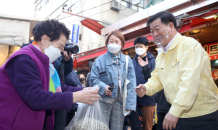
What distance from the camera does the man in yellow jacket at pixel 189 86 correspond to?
1.28 metres

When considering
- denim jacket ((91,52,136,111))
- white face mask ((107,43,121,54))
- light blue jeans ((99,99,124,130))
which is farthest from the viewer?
white face mask ((107,43,121,54))

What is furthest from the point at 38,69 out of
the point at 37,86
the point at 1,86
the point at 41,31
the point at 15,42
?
the point at 15,42

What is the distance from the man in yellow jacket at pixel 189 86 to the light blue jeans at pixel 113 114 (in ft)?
2.78

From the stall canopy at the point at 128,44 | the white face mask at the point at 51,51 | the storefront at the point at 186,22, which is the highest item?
the storefront at the point at 186,22

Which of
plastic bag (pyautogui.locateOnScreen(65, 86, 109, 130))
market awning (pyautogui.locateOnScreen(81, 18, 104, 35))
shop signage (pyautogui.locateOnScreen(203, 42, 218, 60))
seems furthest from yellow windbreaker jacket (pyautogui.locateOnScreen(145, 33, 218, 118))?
market awning (pyautogui.locateOnScreen(81, 18, 104, 35))

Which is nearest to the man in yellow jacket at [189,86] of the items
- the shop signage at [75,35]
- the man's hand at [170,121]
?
the man's hand at [170,121]

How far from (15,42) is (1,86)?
363 cm

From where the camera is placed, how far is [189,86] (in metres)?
1.27

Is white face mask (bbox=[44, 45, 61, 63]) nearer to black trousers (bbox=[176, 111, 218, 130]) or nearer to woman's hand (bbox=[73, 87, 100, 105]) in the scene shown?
woman's hand (bbox=[73, 87, 100, 105])

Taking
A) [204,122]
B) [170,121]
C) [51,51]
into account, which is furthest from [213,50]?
[51,51]

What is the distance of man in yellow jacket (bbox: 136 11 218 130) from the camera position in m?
1.28

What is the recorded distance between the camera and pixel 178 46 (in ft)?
5.13

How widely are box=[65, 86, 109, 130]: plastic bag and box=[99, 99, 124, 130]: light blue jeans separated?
0.98ft

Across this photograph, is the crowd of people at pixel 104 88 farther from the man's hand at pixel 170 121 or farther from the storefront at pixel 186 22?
the storefront at pixel 186 22
